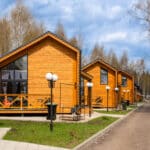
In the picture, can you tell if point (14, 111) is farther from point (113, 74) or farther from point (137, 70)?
point (137, 70)

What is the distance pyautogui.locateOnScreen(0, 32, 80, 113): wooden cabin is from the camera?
3142 cm

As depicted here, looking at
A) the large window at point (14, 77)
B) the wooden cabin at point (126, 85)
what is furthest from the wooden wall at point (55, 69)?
the wooden cabin at point (126, 85)

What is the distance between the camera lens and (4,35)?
50.8 m

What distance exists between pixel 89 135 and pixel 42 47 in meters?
15.6

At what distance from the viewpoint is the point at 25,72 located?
31750 mm

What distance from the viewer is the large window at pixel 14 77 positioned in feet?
103

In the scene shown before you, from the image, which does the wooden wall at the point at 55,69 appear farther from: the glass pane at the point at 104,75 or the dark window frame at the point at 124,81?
the dark window frame at the point at 124,81

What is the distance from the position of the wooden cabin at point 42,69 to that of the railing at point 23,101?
1589 millimetres

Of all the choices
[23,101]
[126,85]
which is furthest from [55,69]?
[126,85]

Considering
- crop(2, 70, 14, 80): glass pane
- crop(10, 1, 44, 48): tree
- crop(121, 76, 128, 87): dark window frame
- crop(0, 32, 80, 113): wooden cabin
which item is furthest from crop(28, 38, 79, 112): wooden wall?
crop(121, 76, 128, 87): dark window frame

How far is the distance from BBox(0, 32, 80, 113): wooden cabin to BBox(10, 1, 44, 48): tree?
1863 centimetres

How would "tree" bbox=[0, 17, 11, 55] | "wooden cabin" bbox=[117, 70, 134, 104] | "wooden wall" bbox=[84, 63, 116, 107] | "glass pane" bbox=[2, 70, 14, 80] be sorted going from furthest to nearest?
"wooden cabin" bbox=[117, 70, 134, 104]
"wooden wall" bbox=[84, 63, 116, 107]
"tree" bbox=[0, 17, 11, 55]
"glass pane" bbox=[2, 70, 14, 80]

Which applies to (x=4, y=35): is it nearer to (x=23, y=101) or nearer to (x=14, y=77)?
(x=14, y=77)

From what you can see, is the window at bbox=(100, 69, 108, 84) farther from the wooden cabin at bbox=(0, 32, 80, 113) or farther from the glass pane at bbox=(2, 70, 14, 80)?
the glass pane at bbox=(2, 70, 14, 80)
